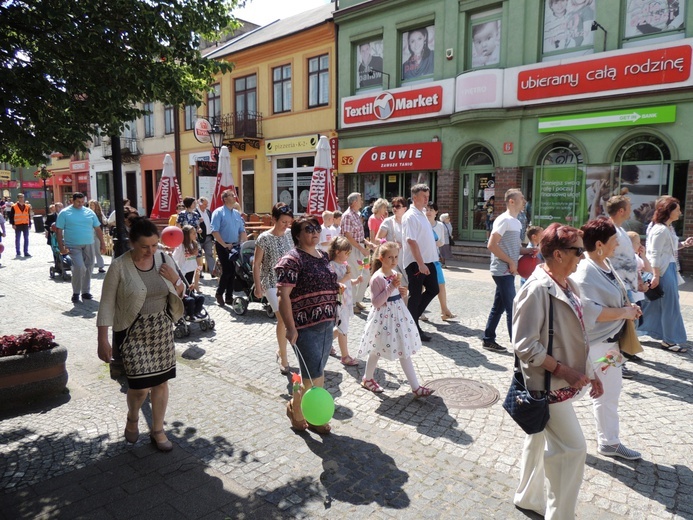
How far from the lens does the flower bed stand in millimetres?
4680

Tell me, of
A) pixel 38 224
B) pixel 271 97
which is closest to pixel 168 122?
pixel 271 97

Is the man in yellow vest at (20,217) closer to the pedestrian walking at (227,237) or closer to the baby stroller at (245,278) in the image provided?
the pedestrian walking at (227,237)

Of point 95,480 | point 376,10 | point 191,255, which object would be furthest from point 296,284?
point 376,10

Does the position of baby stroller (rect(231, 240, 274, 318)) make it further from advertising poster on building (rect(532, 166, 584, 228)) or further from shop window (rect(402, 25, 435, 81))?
shop window (rect(402, 25, 435, 81))

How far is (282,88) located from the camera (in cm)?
2178

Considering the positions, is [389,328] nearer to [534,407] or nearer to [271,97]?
[534,407]

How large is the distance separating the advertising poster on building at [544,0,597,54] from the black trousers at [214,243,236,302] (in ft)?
37.1

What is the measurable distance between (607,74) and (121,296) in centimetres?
1352

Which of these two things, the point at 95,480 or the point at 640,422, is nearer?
the point at 95,480

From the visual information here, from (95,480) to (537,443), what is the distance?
2.94 meters

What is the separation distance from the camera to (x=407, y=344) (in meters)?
4.78

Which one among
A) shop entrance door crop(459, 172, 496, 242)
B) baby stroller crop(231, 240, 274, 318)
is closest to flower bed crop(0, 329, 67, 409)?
baby stroller crop(231, 240, 274, 318)

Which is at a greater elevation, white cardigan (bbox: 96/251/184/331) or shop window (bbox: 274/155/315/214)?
shop window (bbox: 274/155/315/214)

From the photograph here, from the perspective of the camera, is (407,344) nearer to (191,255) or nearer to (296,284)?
(296,284)
